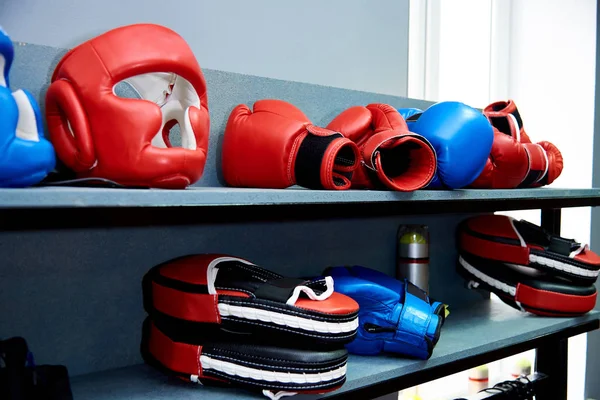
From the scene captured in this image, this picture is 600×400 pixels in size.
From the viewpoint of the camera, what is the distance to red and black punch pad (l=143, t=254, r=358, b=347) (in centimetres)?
108

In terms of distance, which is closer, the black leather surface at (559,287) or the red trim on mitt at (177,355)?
the red trim on mitt at (177,355)

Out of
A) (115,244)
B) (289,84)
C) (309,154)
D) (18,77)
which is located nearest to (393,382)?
(309,154)

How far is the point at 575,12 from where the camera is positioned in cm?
266

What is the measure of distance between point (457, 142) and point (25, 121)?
95cm

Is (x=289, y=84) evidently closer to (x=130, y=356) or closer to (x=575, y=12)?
(x=130, y=356)

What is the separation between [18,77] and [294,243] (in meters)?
0.81

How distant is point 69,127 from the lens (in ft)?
3.36

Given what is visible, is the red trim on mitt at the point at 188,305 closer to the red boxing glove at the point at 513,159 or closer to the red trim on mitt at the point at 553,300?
the red boxing glove at the point at 513,159

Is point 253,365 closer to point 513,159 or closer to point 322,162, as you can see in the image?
point 322,162

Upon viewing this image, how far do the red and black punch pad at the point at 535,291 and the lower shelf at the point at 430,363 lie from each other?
1.4 inches

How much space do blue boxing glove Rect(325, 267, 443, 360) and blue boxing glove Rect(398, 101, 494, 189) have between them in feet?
0.99

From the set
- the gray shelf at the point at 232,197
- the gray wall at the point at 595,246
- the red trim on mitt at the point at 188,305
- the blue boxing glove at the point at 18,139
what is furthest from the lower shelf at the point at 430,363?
the gray wall at the point at 595,246

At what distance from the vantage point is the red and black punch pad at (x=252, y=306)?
108cm

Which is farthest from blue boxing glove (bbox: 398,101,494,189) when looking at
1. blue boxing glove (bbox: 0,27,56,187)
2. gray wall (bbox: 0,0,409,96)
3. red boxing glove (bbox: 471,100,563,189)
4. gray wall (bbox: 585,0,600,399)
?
gray wall (bbox: 585,0,600,399)
